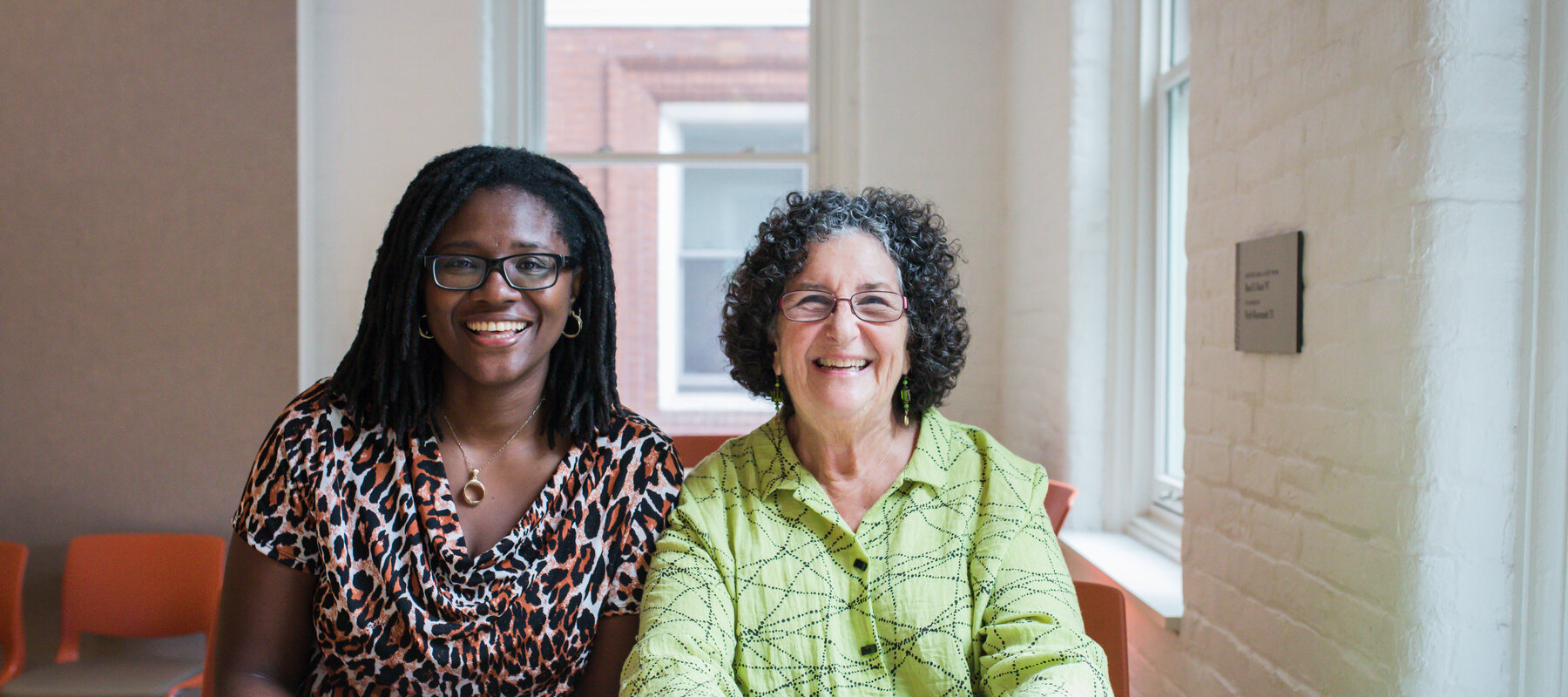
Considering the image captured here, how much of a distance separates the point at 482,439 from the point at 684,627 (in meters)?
0.51

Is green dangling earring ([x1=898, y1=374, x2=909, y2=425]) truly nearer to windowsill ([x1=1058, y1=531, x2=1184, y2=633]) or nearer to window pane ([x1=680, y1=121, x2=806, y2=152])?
windowsill ([x1=1058, y1=531, x2=1184, y2=633])

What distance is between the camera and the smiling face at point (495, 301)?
1.51 meters

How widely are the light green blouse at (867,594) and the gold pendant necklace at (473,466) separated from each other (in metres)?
0.32

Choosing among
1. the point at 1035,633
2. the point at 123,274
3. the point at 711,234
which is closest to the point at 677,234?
the point at 711,234

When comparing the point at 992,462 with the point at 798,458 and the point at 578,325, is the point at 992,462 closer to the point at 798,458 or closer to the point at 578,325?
the point at 798,458

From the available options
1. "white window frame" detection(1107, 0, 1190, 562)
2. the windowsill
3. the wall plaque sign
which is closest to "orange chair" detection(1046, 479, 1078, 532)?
the windowsill

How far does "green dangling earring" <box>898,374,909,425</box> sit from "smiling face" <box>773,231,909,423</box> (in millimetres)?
70

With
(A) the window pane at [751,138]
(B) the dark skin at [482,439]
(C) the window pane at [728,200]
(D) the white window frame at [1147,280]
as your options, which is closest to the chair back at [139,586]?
(B) the dark skin at [482,439]

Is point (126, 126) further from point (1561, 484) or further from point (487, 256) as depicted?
point (1561, 484)

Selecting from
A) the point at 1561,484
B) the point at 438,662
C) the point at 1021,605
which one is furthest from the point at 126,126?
the point at 1561,484

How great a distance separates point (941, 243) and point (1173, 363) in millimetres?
1634

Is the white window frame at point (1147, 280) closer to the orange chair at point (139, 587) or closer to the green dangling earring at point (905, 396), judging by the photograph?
the green dangling earring at point (905, 396)

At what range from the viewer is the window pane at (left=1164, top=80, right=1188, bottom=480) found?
297 centimetres

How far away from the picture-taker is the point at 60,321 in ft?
11.8
